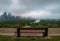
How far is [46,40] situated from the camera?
8.80 metres

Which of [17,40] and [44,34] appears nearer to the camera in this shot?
[17,40]

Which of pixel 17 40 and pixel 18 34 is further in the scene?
pixel 18 34

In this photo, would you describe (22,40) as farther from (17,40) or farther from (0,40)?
(0,40)

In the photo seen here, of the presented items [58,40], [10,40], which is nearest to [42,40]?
[58,40]

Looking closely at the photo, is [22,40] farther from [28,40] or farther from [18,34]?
[18,34]

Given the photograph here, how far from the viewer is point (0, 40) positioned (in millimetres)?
8578

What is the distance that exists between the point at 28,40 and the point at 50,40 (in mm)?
1153

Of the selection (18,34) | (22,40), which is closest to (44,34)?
(18,34)

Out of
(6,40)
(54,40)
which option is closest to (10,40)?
(6,40)

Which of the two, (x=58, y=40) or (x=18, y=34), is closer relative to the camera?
(x=58, y=40)

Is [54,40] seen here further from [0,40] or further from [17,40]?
[0,40]

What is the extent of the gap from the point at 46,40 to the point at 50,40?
0.21m

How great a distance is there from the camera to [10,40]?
8.67 metres

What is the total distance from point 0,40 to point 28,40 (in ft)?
4.68
